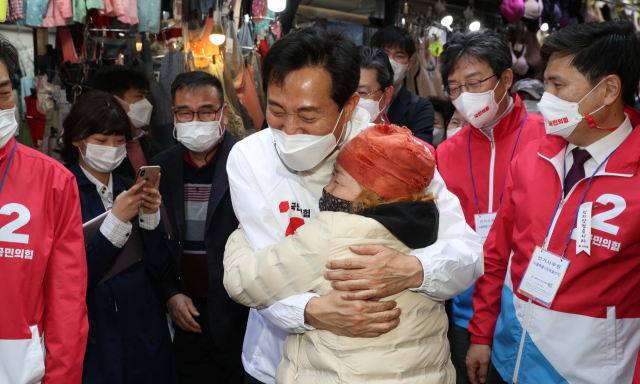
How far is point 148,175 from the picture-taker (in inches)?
91.4

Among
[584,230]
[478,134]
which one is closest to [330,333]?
[584,230]

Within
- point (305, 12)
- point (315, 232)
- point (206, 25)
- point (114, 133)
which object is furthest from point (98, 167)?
point (305, 12)

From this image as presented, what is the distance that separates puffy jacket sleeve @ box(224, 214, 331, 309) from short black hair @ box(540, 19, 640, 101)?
49.4 inches

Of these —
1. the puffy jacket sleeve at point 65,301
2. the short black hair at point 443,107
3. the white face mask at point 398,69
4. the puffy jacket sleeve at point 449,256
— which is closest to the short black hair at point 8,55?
the puffy jacket sleeve at point 65,301

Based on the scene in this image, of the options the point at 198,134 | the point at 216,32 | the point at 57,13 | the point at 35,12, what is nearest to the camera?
the point at 198,134

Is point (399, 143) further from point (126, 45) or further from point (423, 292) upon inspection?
point (126, 45)

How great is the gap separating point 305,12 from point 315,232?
4917 mm

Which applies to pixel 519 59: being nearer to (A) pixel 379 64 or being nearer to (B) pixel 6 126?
(A) pixel 379 64

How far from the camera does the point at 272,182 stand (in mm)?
1628

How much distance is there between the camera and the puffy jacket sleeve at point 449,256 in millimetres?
1418

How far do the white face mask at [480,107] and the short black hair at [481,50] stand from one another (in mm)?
115

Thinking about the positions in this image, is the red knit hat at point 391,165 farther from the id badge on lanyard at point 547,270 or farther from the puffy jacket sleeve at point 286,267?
the id badge on lanyard at point 547,270

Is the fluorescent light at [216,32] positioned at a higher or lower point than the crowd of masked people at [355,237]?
higher

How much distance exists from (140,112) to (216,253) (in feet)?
7.13
